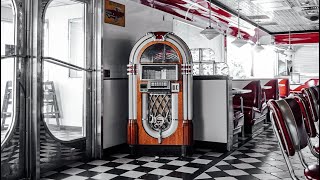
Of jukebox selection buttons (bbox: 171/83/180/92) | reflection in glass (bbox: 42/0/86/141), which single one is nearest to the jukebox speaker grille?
jukebox selection buttons (bbox: 171/83/180/92)

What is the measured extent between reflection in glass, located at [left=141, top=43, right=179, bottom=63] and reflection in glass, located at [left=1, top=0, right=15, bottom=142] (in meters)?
1.96

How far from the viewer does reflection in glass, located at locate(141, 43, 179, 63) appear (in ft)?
17.1

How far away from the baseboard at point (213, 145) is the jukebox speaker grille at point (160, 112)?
91cm

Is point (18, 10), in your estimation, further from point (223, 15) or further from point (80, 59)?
point (223, 15)

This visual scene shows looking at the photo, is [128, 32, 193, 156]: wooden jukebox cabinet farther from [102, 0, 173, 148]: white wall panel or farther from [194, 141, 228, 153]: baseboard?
[194, 141, 228, 153]: baseboard

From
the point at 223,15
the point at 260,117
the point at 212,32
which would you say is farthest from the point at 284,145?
the point at 223,15

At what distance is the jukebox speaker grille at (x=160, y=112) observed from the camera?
5258 mm

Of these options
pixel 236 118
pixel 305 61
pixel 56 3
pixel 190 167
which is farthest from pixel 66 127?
pixel 305 61

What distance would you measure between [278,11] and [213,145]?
17.5ft

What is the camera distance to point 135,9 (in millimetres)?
5988

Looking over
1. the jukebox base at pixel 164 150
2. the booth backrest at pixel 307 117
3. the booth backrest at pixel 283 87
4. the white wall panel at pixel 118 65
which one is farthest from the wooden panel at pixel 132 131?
the booth backrest at pixel 283 87

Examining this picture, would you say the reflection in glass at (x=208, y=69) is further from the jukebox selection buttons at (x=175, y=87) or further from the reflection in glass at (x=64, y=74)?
the reflection in glass at (x=64, y=74)

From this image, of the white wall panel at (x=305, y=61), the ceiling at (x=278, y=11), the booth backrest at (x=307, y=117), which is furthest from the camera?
the white wall panel at (x=305, y=61)

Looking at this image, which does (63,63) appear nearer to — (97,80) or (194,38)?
(97,80)
